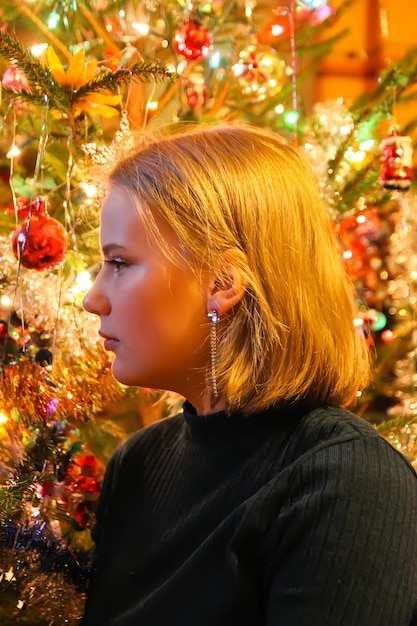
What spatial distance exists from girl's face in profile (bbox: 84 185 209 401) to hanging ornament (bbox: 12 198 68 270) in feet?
0.32

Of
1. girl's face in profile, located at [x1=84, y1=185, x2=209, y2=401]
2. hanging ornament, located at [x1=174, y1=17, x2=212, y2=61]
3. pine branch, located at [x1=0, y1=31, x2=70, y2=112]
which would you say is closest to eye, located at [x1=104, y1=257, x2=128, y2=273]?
girl's face in profile, located at [x1=84, y1=185, x2=209, y2=401]

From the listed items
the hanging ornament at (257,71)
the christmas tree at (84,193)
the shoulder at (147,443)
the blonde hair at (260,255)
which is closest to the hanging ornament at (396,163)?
the christmas tree at (84,193)

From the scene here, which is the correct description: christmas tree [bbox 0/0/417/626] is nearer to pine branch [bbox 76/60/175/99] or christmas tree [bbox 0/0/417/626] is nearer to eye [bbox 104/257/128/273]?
pine branch [bbox 76/60/175/99]

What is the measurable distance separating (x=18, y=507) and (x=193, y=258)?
312 mm

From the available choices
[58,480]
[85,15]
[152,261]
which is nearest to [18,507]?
[58,480]

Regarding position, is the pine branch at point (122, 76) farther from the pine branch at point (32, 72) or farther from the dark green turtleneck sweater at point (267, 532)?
the dark green turtleneck sweater at point (267, 532)

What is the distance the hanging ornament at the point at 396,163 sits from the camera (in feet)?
3.91

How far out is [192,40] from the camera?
3.92 feet

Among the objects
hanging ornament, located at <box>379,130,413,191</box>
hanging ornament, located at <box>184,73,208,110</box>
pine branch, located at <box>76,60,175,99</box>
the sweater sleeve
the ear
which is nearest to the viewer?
the sweater sleeve

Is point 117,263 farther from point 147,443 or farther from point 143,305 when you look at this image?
point 147,443

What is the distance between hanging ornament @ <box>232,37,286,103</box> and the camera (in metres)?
1.32

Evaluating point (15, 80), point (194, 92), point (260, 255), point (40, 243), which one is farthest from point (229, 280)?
point (194, 92)

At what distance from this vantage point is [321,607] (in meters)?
0.68

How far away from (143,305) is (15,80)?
1.13ft
